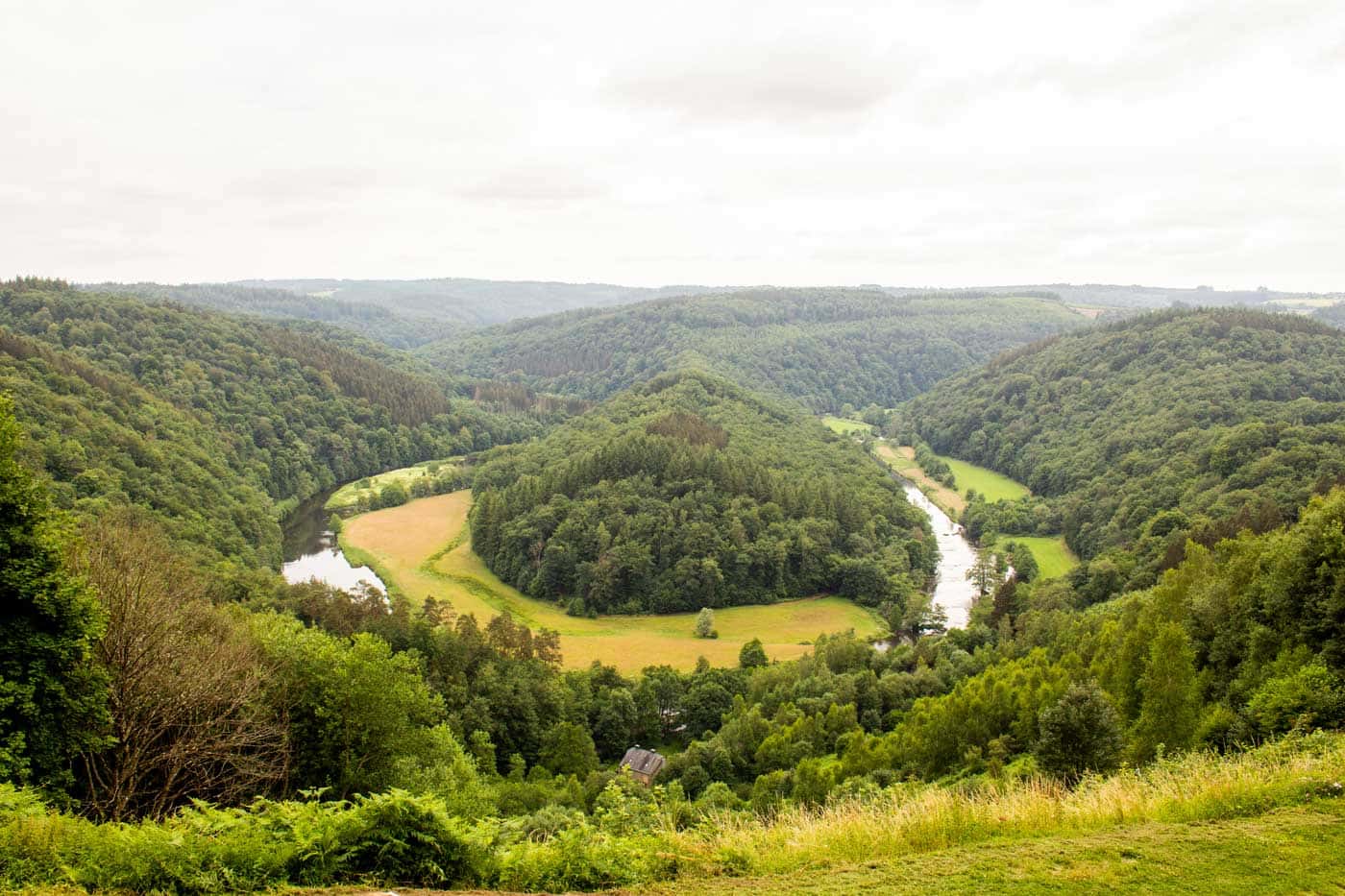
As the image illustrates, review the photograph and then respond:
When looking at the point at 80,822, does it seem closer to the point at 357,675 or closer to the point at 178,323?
the point at 357,675

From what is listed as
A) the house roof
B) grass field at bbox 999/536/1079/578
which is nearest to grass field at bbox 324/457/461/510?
the house roof

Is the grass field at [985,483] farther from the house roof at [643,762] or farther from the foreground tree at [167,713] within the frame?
the foreground tree at [167,713]

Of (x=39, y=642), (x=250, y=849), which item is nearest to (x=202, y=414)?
(x=39, y=642)

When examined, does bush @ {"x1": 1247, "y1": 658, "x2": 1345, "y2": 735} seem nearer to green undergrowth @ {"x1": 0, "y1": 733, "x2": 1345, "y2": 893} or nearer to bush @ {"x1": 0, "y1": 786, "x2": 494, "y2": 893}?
green undergrowth @ {"x1": 0, "y1": 733, "x2": 1345, "y2": 893}

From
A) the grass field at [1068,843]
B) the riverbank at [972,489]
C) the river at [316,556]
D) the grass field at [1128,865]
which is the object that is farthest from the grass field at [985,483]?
the grass field at [1128,865]

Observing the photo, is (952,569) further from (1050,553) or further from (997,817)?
(997,817)

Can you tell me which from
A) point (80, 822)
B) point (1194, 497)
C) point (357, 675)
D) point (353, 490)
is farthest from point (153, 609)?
point (353, 490)
